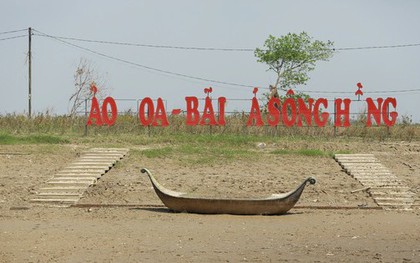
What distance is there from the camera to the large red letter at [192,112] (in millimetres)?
29375

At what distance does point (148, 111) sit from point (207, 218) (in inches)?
481

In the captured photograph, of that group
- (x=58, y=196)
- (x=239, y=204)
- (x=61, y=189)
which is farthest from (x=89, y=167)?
(x=239, y=204)

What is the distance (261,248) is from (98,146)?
12.7 meters

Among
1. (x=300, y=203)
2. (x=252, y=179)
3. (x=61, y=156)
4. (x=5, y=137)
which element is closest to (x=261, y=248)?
(x=300, y=203)

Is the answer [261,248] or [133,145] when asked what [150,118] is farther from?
[261,248]

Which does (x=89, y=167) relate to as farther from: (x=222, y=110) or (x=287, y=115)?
(x=287, y=115)

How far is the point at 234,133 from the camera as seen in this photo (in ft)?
100

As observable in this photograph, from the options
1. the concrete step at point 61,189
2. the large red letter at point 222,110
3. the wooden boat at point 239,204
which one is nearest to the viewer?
the wooden boat at point 239,204

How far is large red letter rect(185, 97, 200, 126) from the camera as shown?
96.4ft

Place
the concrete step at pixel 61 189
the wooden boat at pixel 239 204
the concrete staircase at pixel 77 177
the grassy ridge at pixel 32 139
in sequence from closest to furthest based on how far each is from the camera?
the wooden boat at pixel 239 204 < the concrete staircase at pixel 77 177 < the concrete step at pixel 61 189 < the grassy ridge at pixel 32 139

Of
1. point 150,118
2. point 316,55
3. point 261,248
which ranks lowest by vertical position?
point 261,248

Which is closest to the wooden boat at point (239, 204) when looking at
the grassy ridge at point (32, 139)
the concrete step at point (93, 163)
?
the concrete step at point (93, 163)

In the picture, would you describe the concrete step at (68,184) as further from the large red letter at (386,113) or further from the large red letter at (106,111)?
the large red letter at (386,113)

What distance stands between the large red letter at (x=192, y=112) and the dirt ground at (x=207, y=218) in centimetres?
375
